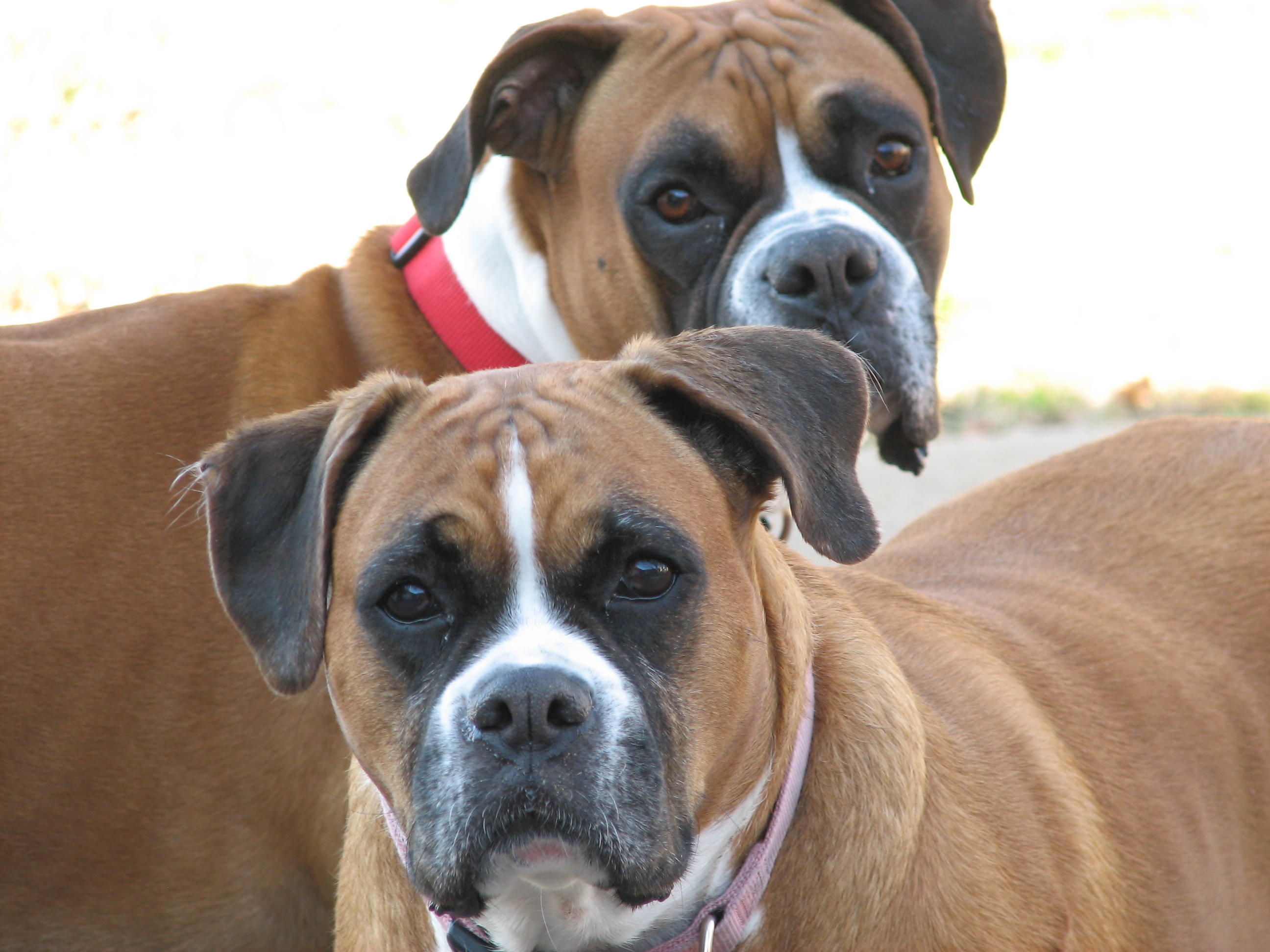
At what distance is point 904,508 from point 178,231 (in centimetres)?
551

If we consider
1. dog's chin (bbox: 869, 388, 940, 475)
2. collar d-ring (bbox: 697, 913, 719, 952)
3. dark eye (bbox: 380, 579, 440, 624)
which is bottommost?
collar d-ring (bbox: 697, 913, 719, 952)

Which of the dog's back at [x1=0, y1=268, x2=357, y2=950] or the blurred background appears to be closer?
the dog's back at [x1=0, y1=268, x2=357, y2=950]

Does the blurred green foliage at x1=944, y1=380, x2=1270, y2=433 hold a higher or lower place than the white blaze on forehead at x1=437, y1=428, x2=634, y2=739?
lower

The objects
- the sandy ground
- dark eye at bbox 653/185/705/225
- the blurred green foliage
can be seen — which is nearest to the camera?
dark eye at bbox 653/185/705/225

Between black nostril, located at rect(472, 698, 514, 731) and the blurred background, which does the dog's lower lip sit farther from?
the blurred background

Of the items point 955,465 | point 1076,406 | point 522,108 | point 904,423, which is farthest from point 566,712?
point 1076,406

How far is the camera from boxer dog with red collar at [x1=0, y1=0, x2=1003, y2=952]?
3.77 metres

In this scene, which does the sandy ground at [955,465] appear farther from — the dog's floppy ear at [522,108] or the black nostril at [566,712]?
the black nostril at [566,712]

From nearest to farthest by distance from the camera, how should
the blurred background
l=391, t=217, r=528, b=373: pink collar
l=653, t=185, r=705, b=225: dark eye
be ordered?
l=653, t=185, r=705, b=225: dark eye
l=391, t=217, r=528, b=373: pink collar
the blurred background

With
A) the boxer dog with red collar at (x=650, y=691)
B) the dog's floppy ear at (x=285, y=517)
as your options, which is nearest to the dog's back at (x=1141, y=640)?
the boxer dog with red collar at (x=650, y=691)

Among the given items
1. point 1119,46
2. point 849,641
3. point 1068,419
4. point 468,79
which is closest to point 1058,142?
point 1119,46

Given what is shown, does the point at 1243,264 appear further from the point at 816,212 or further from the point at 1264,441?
the point at 816,212

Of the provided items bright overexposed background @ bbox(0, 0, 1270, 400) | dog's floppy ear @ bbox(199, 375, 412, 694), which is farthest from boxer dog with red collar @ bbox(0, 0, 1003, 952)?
bright overexposed background @ bbox(0, 0, 1270, 400)

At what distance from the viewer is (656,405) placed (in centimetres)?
299
